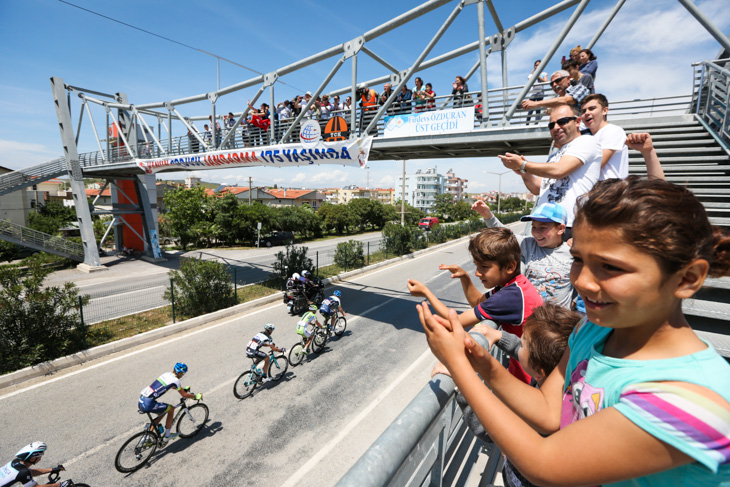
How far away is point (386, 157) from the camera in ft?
41.2

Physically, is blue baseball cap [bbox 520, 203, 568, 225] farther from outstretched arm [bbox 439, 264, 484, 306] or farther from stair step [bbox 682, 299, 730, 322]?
stair step [bbox 682, 299, 730, 322]

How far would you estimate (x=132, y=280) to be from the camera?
19203 millimetres

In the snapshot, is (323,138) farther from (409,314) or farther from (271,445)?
(271,445)

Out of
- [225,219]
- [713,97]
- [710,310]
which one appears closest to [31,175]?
[225,219]

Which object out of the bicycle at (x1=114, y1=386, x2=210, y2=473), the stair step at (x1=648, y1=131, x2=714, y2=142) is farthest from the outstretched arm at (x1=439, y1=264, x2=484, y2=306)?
the stair step at (x1=648, y1=131, x2=714, y2=142)

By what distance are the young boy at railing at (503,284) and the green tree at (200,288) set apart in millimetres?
11687

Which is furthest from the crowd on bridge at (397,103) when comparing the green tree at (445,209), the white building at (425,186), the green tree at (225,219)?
the white building at (425,186)

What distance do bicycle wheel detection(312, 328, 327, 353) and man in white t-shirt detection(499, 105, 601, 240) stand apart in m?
7.15

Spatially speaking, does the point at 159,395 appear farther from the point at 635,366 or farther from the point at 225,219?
the point at 225,219

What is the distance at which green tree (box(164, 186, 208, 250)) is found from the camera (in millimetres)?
33531

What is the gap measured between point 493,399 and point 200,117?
24.0 metres

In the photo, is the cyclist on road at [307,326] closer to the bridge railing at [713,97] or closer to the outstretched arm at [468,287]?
the outstretched arm at [468,287]

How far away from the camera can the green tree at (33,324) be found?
8.02m

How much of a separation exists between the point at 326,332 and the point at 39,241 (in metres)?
23.5
